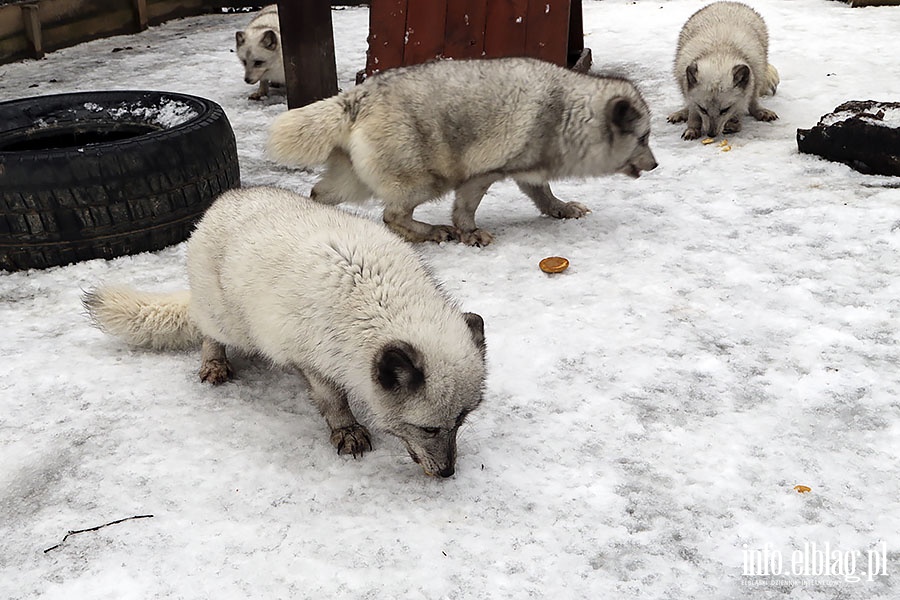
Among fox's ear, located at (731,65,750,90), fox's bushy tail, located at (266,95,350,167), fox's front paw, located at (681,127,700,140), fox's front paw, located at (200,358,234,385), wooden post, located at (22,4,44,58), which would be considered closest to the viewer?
fox's front paw, located at (200,358,234,385)

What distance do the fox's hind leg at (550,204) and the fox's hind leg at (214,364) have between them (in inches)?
105

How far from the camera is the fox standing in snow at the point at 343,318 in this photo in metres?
2.88

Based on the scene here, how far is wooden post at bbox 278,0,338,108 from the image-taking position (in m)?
7.50

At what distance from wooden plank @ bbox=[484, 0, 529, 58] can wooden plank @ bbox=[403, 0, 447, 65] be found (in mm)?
437

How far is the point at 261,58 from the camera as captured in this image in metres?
8.74

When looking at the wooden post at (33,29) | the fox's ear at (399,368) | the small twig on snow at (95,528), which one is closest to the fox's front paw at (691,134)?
the fox's ear at (399,368)

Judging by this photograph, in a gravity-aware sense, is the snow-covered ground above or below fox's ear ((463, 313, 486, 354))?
below

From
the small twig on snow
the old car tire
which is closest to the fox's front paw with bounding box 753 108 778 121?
the old car tire

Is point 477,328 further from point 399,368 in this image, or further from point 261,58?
point 261,58

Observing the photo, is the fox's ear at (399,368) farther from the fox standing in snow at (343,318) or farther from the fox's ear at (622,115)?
the fox's ear at (622,115)

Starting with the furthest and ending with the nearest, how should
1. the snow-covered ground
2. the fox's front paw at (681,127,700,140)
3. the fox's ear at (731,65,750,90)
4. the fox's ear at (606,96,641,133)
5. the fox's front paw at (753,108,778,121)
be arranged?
the fox's front paw at (753,108,778,121), the fox's front paw at (681,127,700,140), the fox's ear at (731,65,750,90), the fox's ear at (606,96,641,133), the snow-covered ground

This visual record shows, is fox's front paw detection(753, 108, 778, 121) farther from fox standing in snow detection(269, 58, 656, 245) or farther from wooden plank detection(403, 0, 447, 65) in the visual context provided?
wooden plank detection(403, 0, 447, 65)

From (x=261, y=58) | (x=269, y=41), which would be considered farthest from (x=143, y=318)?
(x=269, y=41)

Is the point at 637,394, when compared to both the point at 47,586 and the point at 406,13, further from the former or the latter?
the point at 406,13
